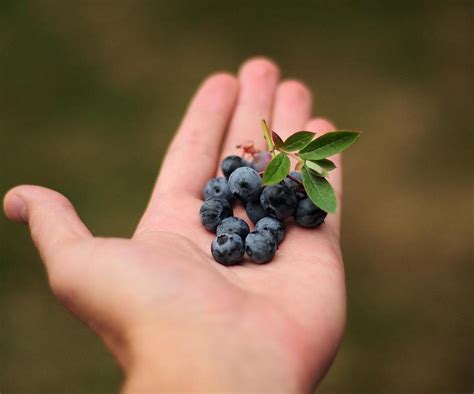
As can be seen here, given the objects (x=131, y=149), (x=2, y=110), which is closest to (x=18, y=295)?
(x=131, y=149)

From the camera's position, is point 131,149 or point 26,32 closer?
point 131,149

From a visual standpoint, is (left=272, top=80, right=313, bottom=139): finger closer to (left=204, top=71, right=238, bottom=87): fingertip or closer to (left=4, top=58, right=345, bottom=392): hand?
(left=204, top=71, right=238, bottom=87): fingertip

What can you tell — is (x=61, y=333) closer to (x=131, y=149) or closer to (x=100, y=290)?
(x=131, y=149)

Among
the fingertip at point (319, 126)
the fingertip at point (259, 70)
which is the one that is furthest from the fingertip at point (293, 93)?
the fingertip at point (319, 126)

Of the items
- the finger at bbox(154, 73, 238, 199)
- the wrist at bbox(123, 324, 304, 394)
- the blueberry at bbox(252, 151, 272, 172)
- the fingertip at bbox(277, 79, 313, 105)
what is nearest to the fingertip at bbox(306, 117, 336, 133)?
the fingertip at bbox(277, 79, 313, 105)

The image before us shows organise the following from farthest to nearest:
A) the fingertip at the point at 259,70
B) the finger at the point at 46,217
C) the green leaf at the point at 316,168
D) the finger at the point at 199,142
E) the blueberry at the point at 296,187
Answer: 1. the fingertip at the point at 259,70
2. the finger at the point at 199,142
3. the blueberry at the point at 296,187
4. the green leaf at the point at 316,168
5. the finger at the point at 46,217

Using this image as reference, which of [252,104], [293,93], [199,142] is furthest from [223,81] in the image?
[199,142]

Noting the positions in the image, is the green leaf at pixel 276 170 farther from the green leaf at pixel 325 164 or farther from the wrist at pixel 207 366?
the wrist at pixel 207 366
